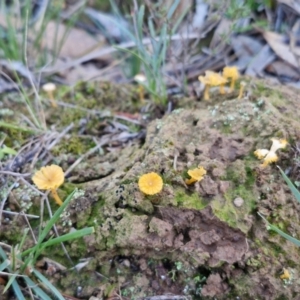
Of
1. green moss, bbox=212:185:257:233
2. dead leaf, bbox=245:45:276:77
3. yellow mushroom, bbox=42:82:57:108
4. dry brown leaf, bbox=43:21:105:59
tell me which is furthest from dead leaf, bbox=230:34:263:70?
green moss, bbox=212:185:257:233

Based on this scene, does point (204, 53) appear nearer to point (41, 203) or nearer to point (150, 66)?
point (150, 66)

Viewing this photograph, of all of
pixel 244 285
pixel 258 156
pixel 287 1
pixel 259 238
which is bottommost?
pixel 244 285

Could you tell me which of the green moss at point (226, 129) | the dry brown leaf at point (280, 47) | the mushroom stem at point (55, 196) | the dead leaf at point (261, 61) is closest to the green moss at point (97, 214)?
the mushroom stem at point (55, 196)

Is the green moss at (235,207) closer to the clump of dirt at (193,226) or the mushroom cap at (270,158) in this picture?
the clump of dirt at (193,226)

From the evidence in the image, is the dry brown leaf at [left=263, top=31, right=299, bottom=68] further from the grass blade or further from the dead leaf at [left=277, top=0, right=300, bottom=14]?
the grass blade

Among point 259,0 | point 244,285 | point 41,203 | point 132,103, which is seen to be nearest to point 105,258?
point 41,203

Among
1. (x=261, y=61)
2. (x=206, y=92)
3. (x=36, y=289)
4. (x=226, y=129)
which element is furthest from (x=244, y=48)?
(x=36, y=289)
